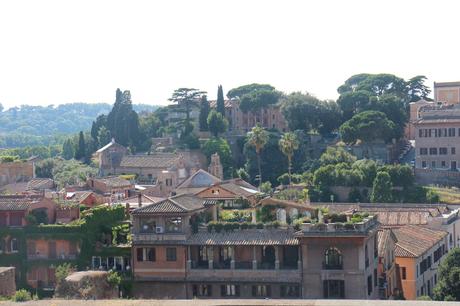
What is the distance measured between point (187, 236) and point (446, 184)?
37.8m

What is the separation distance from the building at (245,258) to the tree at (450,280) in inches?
121

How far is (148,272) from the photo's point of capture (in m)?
43.3

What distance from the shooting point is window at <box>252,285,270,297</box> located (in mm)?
41719

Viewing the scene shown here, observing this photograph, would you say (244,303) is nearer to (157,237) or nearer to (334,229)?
(334,229)

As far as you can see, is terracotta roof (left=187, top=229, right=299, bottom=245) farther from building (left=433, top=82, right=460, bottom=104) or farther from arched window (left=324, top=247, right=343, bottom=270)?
building (left=433, top=82, right=460, bottom=104)

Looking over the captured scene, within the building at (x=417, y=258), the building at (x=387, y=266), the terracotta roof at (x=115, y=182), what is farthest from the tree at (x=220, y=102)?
the building at (x=387, y=266)

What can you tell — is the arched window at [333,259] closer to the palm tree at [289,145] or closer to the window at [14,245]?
the window at [14,245]

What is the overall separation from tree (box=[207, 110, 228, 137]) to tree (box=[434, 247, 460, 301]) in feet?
174

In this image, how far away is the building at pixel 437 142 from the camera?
252ft

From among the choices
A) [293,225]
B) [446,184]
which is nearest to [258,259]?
[293,225]

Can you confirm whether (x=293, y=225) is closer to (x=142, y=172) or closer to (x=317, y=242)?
(x=317, y=242)

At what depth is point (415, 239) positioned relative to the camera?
48.4 metres

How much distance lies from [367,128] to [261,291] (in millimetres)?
42294

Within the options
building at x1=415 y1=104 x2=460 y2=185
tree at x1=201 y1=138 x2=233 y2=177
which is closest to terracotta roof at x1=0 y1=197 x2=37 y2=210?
building at x1=415 y1=104 x2=460 y2=185
